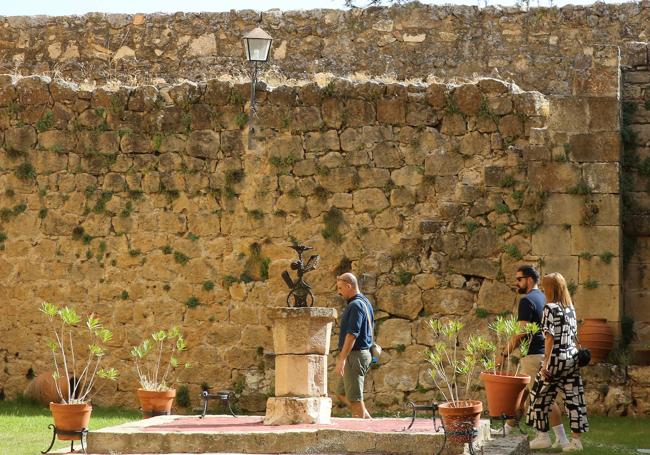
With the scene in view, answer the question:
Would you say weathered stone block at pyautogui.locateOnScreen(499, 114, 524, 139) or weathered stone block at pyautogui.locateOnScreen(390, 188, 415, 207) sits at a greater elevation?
weathered stone block at pyautogui.locateOnScreen(499, 114, 524, 139)

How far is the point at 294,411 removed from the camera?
9094 millimetres

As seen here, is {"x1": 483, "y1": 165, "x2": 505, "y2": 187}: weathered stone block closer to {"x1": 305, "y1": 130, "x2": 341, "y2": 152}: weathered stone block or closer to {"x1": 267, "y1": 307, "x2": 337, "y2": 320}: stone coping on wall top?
{"x1": 305, "y1": 130, "x2": 341, "y2": 152}: weathered stone block

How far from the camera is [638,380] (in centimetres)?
1101

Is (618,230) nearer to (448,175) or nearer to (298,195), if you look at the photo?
(448,175)

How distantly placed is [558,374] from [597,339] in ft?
7.79

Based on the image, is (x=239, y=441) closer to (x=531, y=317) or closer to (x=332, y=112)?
(x=531, y=317)

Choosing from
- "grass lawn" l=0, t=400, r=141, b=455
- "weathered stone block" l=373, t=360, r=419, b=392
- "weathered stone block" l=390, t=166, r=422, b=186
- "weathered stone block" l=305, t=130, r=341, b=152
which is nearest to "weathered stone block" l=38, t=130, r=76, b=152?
"weathered stone block" l=305, t=130, r=341, b=152

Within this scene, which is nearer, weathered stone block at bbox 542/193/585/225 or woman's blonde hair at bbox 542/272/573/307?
woman's blonde hair at bbox 542/272/573/307

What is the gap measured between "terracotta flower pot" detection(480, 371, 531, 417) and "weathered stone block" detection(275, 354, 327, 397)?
134 cm

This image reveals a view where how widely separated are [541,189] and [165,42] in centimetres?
712

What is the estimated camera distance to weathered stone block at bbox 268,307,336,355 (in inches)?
362

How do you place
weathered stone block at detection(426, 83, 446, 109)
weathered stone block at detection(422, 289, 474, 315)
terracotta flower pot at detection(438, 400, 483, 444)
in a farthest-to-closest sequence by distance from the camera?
weathered stone block at detection(426, 83, 446, 109)
weathered stone block at detection(422, 289, 474, 315)
terracotta flower pot at detection(438, 400, 483, 444)

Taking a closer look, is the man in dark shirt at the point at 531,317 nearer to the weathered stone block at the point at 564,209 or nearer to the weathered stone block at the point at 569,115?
the weathered stone block at the point at 564,209

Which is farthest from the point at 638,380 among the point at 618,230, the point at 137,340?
the point at 137,340
